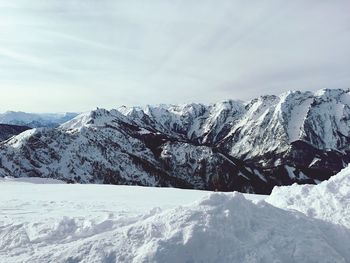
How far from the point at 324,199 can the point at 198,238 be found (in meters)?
5.61

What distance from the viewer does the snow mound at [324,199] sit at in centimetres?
1354

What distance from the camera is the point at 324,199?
14.5m

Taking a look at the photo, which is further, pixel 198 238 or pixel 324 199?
pixel 324 199

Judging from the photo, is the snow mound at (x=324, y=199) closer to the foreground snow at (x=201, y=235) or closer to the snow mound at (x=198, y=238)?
the foreground snow at (x=201, y=235)

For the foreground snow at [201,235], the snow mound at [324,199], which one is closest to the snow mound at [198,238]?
the foreground snow at [201,235]

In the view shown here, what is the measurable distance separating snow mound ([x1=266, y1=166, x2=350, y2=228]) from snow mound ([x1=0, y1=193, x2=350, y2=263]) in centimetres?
87

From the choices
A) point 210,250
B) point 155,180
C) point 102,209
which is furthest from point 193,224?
point 155,180

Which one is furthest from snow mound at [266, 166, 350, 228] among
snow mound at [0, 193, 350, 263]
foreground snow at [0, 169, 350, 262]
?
snow mound at [0, 193, 350, 263]

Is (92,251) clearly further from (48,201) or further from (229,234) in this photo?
(48,201)

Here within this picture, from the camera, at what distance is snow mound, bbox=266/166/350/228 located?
13.5 metres

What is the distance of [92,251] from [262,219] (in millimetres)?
4810

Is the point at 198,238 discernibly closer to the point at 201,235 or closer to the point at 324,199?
the point at 201,235

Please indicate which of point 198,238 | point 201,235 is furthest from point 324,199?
point 198,238

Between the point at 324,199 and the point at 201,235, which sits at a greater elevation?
the point at 324,199
